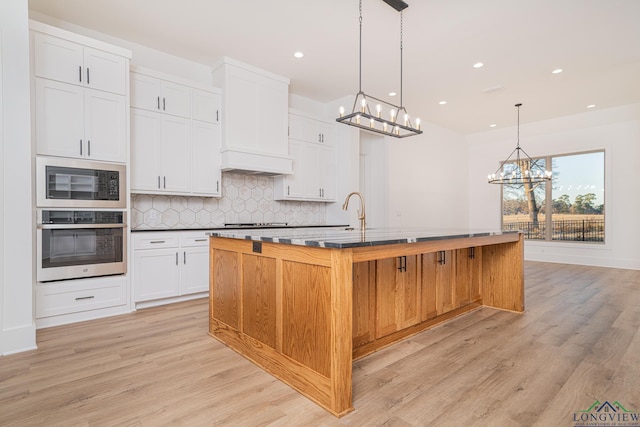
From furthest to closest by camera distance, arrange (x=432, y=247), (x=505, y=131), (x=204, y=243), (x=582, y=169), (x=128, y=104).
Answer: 1. (x=505, y=131)
2. (x=582, y=169)
3. (x=204, y=243)
4. (x=128, y=104)
5. (x=432, y=247)

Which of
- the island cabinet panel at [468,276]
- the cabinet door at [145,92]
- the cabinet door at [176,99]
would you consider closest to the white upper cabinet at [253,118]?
the cabinet door at [176,99]

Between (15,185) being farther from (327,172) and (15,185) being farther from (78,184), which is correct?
(327,172)

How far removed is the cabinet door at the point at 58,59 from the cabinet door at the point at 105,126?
180 mm

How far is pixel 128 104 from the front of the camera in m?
3.40

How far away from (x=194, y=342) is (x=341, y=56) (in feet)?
11.8

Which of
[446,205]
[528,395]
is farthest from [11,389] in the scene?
[446,205]

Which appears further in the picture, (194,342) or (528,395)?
(194,342)

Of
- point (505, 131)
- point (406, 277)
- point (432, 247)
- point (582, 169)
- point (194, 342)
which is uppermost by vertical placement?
point (505, 131)

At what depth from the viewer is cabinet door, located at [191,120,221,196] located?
13.4 ft

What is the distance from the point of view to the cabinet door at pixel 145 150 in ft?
12.0

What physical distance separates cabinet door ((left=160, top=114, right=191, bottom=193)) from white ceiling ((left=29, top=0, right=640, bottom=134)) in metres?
0.94

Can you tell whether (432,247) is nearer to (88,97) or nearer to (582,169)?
(88,97)

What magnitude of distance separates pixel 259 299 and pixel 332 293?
2.44 feet

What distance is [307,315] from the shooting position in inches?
73.2
